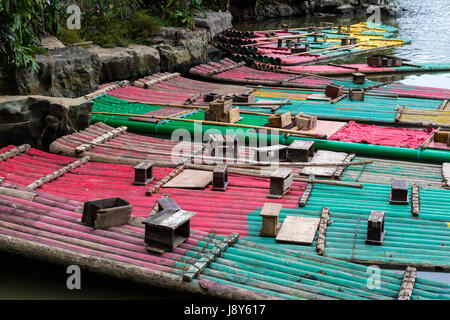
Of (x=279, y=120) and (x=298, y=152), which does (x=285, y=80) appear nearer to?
(x=279, y=120)

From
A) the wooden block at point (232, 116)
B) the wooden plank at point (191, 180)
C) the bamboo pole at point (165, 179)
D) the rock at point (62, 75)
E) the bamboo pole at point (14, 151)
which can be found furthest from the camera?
the wooden block at point (232, 116)

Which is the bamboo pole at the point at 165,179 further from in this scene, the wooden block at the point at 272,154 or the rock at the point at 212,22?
the rock at the point at 212,22

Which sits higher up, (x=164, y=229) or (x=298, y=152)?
(x=298, y=152)

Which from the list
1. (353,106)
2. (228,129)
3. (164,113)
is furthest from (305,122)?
(164,113)

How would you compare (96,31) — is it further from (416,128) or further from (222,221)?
(222,221)

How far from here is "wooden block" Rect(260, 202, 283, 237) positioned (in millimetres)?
8078

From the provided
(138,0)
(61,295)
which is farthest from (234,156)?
(138,0)

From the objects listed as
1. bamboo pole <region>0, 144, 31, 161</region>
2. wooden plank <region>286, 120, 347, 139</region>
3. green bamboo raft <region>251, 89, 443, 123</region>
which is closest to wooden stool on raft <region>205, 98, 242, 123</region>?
green bamboo raft <region>251, 89, 443, 123</region>

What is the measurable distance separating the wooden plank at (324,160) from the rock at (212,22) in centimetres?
1109

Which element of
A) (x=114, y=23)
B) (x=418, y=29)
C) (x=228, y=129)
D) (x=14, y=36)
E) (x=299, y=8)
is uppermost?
(x=299, y=8)

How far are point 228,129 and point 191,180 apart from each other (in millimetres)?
2975

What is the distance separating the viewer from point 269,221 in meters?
8.12

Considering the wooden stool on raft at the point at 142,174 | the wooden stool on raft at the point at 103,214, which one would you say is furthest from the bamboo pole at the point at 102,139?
the wooden stool on raft at the point at 103,214

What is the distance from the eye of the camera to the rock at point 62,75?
11914 mm
